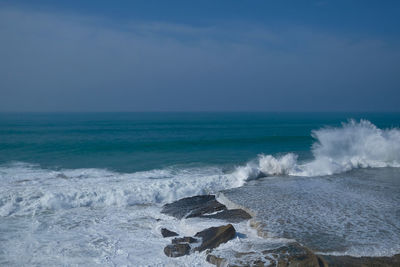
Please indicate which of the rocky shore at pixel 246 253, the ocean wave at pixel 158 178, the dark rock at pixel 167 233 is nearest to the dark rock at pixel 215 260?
the rocky shore at pixel 246 253

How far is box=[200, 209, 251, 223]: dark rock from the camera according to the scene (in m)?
8.00

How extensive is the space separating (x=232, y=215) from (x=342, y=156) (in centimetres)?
1192

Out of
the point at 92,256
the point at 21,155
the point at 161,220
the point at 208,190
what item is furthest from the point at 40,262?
the point at 21,155

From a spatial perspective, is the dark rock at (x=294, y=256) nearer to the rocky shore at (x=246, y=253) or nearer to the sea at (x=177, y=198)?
the rocky shore at (x=246, y=253)

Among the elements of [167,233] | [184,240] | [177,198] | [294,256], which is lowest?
[177,198]

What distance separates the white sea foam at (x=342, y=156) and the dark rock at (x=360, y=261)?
7.33 metres

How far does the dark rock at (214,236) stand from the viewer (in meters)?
6.36

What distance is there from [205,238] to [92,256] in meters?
2.29

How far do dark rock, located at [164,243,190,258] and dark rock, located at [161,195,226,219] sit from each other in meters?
2.10

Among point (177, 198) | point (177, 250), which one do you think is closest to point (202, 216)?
point (177, 250)

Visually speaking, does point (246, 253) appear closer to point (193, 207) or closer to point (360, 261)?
point (360, 261)

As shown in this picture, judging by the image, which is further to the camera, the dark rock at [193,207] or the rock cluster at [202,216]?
the dark rock at [193,207]

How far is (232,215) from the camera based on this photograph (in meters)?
8.24

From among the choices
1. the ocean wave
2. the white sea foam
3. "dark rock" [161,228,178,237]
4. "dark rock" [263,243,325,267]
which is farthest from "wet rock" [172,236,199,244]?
the white sea foam
